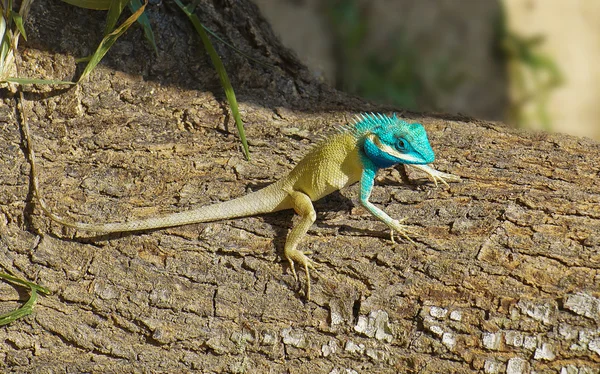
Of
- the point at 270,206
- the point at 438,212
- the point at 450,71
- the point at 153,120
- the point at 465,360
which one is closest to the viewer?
the point at 465,360

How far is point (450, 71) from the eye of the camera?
27.0ft

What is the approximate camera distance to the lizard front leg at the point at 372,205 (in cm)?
310

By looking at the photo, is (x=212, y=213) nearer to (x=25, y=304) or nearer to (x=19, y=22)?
(x=25, y=304)

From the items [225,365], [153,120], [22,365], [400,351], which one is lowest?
[22,365]

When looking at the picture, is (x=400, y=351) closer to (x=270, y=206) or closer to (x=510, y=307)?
(x=510, y=307)

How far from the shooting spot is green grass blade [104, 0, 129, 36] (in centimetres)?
363

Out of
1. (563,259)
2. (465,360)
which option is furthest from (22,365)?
(563,259)

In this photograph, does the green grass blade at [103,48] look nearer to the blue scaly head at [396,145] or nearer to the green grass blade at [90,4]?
the green grass blade at [90,4]

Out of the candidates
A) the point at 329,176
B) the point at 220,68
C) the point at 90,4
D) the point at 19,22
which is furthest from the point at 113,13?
the point at 329,176

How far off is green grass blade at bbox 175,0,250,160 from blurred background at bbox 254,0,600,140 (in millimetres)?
3528

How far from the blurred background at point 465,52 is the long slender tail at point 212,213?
4.07 metres

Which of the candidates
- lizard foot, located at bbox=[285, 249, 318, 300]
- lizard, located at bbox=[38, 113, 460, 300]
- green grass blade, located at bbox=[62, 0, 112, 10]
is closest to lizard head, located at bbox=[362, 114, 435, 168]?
lizard, located at bbox=[38, 113, 460, 300]

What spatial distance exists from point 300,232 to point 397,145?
0.76 m

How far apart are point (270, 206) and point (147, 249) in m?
0.74
